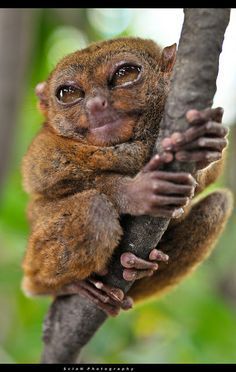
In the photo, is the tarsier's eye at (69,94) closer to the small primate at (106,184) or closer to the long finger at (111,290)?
the small primate at (106,184)

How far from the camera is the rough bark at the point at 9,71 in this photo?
5707 millimetres

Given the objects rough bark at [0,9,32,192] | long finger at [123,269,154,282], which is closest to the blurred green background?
→ rough bark at [0,9,32,192]

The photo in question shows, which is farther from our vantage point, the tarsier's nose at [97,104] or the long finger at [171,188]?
the tarsier's nose at [97,104]

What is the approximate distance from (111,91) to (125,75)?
0.16m

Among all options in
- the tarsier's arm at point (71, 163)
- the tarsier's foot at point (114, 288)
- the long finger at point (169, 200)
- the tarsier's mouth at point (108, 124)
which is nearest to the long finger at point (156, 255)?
the tarsier's foot at point (114, 288)

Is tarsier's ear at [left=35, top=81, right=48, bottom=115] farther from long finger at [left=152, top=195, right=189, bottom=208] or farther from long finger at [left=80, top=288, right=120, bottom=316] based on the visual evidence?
long finger at [left=152, top=195, right=189, bottom=208]

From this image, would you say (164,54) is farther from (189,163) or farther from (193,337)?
(193,337)

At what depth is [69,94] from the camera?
3.79 metres

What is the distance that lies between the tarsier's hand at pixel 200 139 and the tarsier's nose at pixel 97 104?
0.87m

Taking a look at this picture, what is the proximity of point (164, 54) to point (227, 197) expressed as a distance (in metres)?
1.02

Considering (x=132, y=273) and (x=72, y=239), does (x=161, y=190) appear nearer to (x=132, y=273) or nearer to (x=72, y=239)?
(x=132, y=273)

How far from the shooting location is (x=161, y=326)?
18.9 feet

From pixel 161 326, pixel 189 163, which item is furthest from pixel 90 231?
pixel 161 326

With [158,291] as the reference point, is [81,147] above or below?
above
